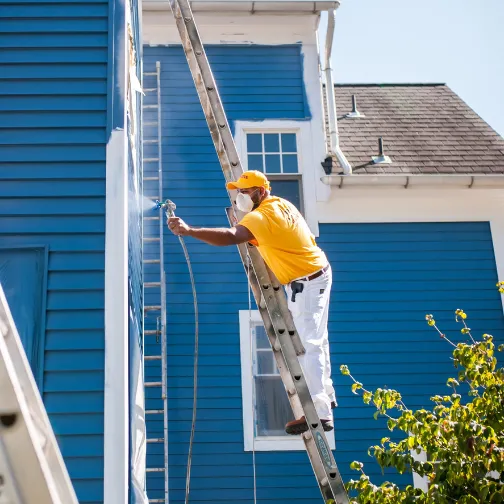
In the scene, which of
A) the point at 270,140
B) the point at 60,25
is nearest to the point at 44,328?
the point at 60,25

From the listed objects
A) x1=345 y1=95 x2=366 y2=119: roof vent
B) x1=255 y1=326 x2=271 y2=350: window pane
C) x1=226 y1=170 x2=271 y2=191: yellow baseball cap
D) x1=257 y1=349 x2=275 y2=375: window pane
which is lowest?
x1=257 y1=349 x2=275 y2=375: window pane

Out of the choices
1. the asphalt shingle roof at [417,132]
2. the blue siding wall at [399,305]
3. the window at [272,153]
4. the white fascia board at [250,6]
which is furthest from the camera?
the asphalt shingle roof at [417,132]

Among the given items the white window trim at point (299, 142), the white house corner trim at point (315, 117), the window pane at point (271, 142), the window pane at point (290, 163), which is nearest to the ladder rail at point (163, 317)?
the white window trim at point (299, 142)

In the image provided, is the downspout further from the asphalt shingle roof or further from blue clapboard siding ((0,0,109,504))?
blue clapboard siding ((0,0,109,504))

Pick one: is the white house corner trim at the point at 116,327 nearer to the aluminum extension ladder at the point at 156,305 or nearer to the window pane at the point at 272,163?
the aluminum extension ladder at the point at 156,305

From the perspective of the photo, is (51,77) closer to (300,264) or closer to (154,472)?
(300,264)

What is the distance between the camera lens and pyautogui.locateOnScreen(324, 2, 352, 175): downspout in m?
8.80

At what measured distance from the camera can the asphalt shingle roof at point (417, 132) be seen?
9.26 metres

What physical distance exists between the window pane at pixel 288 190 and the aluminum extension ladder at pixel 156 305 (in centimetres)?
134

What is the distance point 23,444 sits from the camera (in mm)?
1292

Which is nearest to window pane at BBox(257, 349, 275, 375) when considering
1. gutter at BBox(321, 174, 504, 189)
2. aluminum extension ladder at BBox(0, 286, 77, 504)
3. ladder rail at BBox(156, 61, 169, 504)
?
ladder rail at BBox(156, 61, 169, 504)

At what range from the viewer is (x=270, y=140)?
358 inches

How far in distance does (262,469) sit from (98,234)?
3.89 metres

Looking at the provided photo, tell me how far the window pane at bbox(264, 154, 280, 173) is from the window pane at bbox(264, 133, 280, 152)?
7 centimetres
